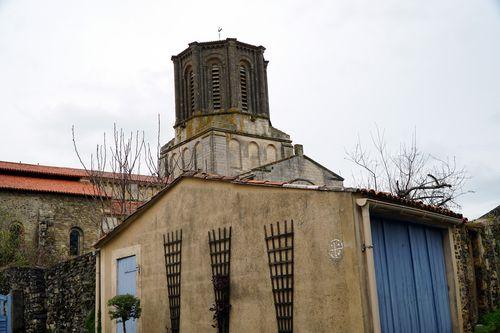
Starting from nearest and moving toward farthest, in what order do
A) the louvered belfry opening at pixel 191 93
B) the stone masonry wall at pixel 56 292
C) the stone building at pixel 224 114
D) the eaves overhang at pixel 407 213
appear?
the eaves overhang at pixel 407 213, the stone masonry wall at pixel 56 292, the stone building at pixel 224 114, the louvered belfry opening at pixel 191 93

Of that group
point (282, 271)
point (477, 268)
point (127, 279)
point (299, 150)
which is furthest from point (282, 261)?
point (299, 150)

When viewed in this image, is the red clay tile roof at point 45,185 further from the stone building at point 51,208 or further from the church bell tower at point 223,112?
the church bell tower at point 223,112

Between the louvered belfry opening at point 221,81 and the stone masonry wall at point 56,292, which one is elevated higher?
the louvered belfry opening at point 221,81

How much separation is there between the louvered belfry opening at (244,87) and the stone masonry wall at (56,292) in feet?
78.6

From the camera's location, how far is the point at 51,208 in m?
33.9

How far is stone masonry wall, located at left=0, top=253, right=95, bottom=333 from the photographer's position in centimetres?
1488

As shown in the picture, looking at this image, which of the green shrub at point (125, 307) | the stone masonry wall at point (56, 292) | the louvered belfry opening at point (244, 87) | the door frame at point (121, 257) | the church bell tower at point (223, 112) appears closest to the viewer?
the green shrub at point (125, 307)

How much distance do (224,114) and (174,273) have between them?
27611 millimetres

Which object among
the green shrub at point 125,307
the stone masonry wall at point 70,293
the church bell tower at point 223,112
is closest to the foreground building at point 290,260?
the green shrub at point 125,307

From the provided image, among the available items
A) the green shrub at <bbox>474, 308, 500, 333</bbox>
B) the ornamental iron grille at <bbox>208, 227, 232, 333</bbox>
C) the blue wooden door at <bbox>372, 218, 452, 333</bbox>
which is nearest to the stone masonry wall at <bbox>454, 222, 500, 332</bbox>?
the green shrub at <bbox>474, 308, 500, 333</bbox>

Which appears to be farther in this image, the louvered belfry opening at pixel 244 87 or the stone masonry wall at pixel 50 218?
the louvered belfry opening at pixel 244 87

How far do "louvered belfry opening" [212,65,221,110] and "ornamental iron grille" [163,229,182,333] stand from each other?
90.2 ft

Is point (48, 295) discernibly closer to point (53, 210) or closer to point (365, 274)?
point (365, 274)

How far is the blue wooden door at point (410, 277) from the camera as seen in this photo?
9.02 meters
